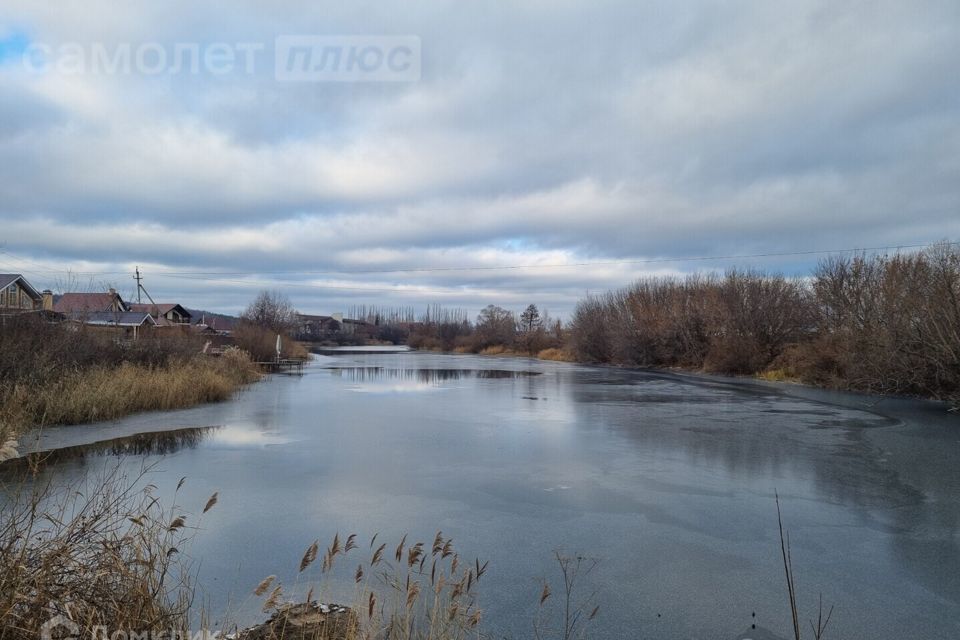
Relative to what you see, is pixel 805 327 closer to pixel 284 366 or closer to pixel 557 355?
pixel 557 355

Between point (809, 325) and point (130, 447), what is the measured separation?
1180 inches

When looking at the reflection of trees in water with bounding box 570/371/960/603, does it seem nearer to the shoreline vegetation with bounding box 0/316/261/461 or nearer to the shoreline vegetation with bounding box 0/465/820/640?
the shoreline vegetation with bounding box 0/465/820/640

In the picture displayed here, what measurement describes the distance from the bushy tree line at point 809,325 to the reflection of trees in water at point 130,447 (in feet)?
59.5

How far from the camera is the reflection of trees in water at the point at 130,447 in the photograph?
8305mm

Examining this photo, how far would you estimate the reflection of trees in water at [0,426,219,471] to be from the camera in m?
8.30

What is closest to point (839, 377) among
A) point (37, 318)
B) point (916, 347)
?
point (916, 347)

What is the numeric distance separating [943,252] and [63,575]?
23.2m

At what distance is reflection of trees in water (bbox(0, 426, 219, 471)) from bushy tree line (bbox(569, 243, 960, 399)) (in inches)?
714

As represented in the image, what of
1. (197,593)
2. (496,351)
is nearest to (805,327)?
(197,593)

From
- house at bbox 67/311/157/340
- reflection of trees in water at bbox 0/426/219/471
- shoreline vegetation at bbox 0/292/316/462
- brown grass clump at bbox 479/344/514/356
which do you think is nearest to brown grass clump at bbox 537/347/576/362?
brown grass clump at bbox 479/344/514/356

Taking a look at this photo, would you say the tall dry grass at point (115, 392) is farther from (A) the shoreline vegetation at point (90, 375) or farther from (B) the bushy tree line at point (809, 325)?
(B) the bushy tree line at point (809, 325)

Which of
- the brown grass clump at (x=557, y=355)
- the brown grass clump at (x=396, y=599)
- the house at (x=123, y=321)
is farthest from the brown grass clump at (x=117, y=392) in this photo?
the brown grass clump at (x=557, y=355)

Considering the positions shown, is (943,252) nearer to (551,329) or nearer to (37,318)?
(37,318)

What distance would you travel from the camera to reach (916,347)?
17.1 m
